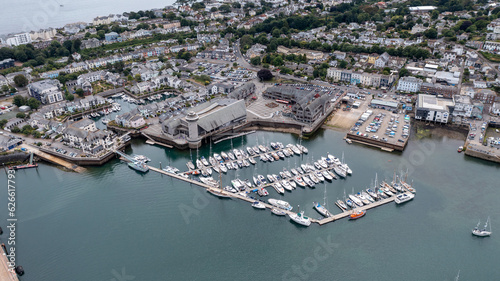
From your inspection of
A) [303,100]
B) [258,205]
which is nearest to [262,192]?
[258,205]

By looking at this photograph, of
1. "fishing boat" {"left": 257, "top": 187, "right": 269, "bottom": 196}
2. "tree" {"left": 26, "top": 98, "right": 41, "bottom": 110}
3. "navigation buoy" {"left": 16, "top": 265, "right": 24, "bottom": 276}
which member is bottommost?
"navigation buoy" {"left": 16, "top": 265, "right": 24, "bottom": 276}

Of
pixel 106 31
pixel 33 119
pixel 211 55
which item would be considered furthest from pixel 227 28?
pixel 33 119

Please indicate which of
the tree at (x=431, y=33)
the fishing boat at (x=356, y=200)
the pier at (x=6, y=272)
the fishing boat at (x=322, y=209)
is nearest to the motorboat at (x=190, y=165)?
the fishing boat at (x=322, y=209)

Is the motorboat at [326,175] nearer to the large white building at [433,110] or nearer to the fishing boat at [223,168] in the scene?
the fishing boat at [223,168]

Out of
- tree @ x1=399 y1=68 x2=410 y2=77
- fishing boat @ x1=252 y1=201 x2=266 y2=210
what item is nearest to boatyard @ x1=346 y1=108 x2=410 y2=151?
tree @ x1=399 y1=68 x2=410 y2=77

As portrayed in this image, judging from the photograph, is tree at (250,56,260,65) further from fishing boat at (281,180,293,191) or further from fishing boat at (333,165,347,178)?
fishing boat at (281,180,293,191)

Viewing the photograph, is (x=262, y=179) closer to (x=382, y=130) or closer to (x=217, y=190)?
(x=217, y=190)
